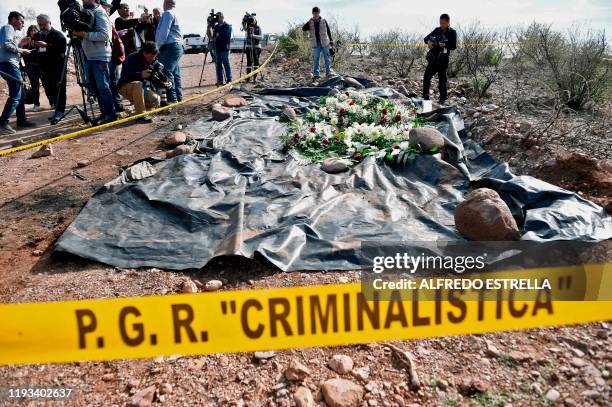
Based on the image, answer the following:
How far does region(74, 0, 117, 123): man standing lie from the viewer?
5.62 metres

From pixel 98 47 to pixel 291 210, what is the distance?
396cm

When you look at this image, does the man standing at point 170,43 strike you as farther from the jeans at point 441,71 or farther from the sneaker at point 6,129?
the jeans at point 441,71

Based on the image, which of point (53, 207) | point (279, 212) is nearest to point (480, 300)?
point (279, 212)

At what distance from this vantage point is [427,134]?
4566 millimetres

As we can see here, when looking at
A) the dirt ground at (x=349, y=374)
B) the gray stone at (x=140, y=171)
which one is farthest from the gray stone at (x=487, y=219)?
the gray stone at (x=140, y=171)

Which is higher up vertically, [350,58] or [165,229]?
[350,58]

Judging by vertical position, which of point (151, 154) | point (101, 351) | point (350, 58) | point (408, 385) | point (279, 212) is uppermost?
point (350, 58)

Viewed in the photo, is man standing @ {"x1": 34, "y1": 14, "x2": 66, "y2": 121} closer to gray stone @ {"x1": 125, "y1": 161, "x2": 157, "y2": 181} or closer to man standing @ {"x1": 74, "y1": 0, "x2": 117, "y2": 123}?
man standing @ {"x1": 74, "y1": 0, "x2": 117, "y2": 123}

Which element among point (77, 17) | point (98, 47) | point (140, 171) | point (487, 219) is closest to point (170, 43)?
point (98, 47)

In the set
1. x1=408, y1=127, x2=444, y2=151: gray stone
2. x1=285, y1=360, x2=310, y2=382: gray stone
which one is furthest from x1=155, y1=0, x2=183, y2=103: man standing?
x1=285, y1=360, x2=310, y2=382: gray stone

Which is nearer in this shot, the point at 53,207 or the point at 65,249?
the point at 65,249

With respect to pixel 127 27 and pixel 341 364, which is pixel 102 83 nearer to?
pixel 127 27

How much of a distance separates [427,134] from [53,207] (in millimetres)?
3764

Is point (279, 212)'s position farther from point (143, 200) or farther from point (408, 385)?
point (408, 385)
